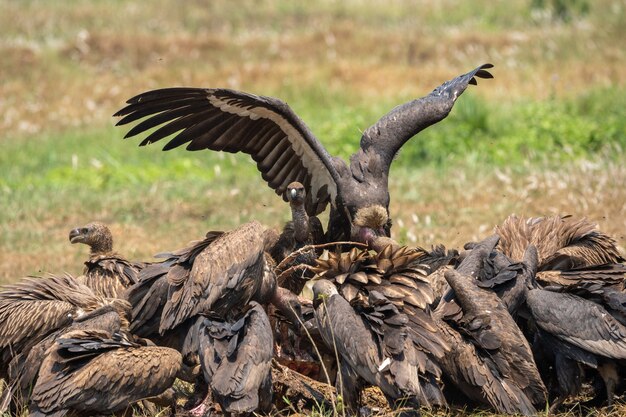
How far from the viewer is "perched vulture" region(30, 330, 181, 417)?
5207 millimetres

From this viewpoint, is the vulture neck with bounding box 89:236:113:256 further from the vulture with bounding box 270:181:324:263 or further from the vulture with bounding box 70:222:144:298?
the vulture with bounding box 270:181:324:263

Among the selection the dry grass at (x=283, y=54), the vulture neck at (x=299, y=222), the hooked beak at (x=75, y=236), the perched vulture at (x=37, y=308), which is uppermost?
the dry grass at (x=283, y=54)

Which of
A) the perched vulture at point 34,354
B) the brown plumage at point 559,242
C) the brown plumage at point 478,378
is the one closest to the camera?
the brown plumage at point 478,378

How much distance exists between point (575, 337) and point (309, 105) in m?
12.1

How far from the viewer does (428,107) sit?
316 inches

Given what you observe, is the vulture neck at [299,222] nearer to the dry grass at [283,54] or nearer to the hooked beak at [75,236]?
the hooked beak at [75,236]

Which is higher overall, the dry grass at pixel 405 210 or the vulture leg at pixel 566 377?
the dry grass at pixel 405 210

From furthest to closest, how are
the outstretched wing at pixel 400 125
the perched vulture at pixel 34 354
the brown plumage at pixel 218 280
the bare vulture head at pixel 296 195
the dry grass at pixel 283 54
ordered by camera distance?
the dry grass at pixel 283 54 < the outstretched wing at pixel 400 125 < the bare vulture head at pixel 296 195 < the brown plumage at pixel 218 280 < the perched vulture at pixel 34 354

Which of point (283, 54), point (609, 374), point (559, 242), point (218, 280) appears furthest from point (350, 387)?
point (283, 54)

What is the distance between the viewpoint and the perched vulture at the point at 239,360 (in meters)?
5.18

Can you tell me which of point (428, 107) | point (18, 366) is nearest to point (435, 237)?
point (428, 107)

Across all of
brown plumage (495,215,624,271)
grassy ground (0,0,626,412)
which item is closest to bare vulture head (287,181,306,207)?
brown plumage (495,215,624,271)

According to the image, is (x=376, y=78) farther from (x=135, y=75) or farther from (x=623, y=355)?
(x=623, y=355)

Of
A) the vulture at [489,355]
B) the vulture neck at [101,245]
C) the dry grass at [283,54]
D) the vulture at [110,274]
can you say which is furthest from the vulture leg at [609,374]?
the dry grass at [283,54]
